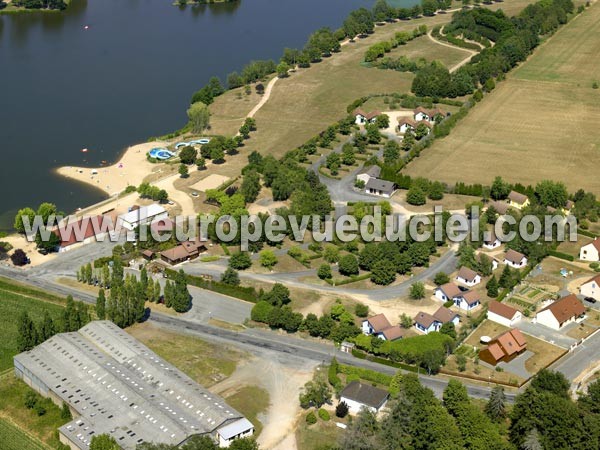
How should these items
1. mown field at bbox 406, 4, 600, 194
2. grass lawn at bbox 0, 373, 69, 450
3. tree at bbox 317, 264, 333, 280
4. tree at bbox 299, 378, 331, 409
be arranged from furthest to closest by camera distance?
mown field at bbox 406, 4, 600, 194, tree at bbox 317, 264, 333, 280, tree at bbox 299, 378, 331, 409, grass lawn at bbox 0, 373, 69, 450

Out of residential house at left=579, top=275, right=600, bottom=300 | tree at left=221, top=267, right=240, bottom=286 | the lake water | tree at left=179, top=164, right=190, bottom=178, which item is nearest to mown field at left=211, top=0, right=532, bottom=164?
the lake water

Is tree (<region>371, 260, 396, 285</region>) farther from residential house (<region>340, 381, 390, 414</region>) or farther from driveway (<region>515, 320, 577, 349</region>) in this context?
residential house (<region>340, 381, 390, 414</region>)

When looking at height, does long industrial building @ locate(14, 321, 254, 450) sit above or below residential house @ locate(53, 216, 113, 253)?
above

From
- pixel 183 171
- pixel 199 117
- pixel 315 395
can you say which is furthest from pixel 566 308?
pixel 199 117

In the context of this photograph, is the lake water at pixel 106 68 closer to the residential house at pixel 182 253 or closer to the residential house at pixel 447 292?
the residential house at pixel 182 253

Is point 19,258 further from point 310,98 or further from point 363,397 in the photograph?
point 310,98

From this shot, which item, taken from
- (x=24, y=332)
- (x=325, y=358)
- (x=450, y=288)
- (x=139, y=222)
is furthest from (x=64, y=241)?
(x=450, y=288)
